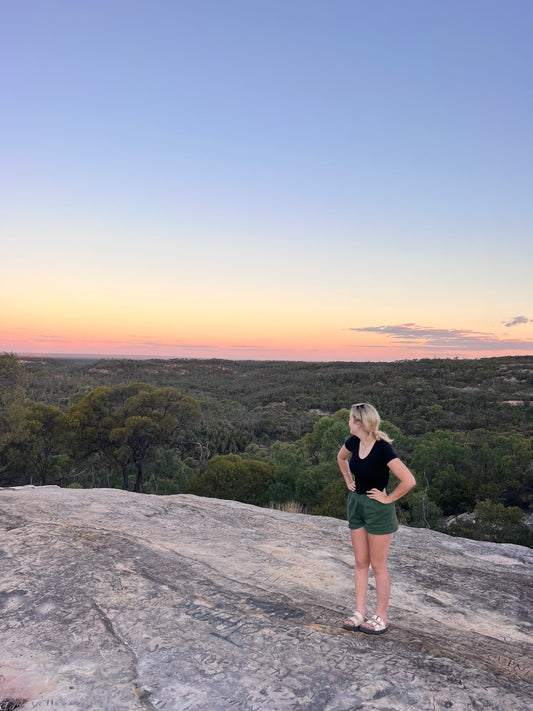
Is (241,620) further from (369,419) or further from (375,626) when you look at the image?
(369,419)

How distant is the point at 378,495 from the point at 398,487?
204 millimetres

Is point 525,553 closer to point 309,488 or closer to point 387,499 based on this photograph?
point 387,499

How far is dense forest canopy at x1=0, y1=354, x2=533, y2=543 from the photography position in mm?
18453

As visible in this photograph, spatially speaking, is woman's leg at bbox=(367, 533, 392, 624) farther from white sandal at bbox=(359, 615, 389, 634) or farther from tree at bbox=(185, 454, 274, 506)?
tree at bbox=(185, 454, 274, 506)

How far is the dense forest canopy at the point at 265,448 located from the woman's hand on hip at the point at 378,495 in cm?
911

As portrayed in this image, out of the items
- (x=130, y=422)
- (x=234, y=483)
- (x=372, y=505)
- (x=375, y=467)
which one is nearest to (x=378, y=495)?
(x=372, y=505)

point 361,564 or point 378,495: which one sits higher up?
point 378,495

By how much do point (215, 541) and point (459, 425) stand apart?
3632 centimetres

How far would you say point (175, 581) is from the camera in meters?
5.23

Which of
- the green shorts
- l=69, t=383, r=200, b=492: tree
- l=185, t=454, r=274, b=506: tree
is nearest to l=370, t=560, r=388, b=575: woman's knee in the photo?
the green shorts

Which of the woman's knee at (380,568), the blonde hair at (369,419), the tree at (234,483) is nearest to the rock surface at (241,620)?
the woman's knee at (380,568)

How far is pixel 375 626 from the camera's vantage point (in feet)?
13.8

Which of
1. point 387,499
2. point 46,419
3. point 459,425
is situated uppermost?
point 387,499

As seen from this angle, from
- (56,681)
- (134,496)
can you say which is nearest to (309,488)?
(134,496)
